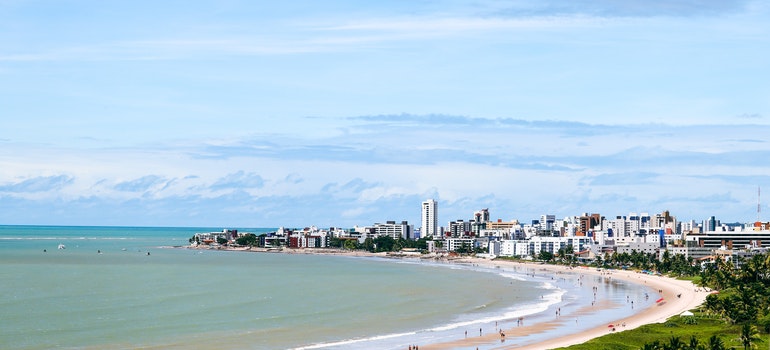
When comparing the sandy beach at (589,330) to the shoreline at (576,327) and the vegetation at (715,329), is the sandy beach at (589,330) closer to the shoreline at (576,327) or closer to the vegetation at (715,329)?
the shoreline at (576,327)

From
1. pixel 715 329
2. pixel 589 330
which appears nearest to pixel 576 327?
pixel 589 330

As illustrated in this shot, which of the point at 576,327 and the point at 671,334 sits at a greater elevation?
the point at 671,334

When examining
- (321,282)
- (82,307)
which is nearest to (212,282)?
(321,282)

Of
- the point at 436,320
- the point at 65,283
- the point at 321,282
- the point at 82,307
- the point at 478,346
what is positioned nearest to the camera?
the point at 478,346

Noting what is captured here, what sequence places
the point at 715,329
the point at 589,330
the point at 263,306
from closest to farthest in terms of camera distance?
1. the point at 715,329
2. the point at 589,330
3. the point at 263,306

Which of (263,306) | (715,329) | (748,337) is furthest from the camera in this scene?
(263,306)

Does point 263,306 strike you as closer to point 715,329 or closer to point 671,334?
point 671,334

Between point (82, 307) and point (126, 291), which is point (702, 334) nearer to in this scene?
point (82, 307)
